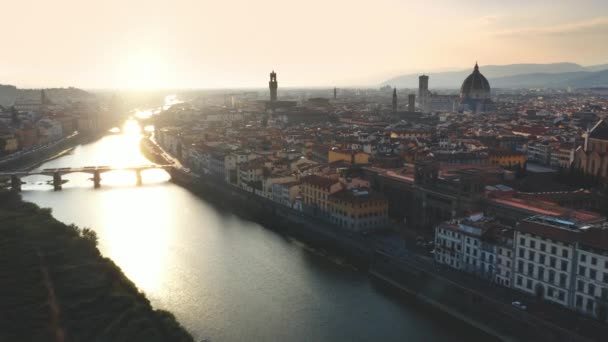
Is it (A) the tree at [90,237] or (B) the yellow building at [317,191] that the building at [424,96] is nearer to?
(B) the yellow building at [317,191]

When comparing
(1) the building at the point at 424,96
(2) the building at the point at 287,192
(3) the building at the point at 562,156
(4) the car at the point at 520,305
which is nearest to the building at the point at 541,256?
(4) the car at the point at 520,305

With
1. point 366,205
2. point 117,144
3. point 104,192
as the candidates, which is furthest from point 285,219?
point 117,144

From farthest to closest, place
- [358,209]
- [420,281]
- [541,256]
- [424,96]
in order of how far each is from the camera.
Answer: [424,96] < [358,209] < [420,281] < [541,256]

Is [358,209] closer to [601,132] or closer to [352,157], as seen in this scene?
[352,157]

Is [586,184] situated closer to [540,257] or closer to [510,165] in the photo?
[510,165]

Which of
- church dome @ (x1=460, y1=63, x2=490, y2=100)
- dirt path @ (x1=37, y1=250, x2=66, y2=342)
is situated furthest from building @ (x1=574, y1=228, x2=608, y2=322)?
church dome @ (x1=460, y1=63, x2=490, y2=100)

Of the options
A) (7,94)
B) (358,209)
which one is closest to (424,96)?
(358,209)

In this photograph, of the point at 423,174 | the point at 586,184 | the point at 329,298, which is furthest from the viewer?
the point at 586,184
